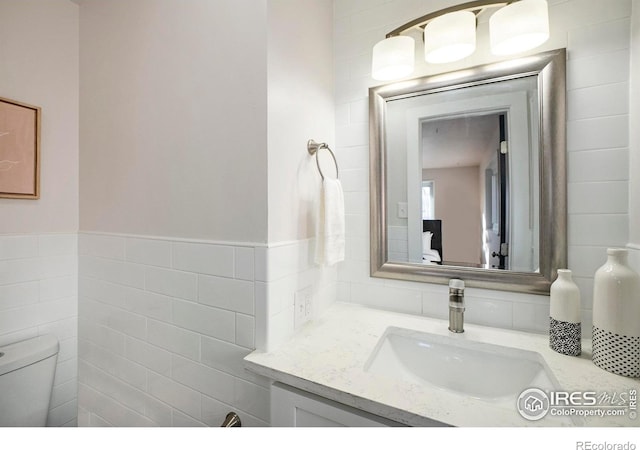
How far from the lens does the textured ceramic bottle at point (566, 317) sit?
0.79 meters

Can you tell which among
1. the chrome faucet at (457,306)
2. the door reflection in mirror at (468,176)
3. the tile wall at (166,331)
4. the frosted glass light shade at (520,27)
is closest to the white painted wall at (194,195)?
the tile wall at (166,331)

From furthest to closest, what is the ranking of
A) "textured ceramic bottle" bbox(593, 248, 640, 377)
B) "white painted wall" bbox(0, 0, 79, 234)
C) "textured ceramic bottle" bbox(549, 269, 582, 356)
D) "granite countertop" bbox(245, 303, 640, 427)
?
"white painted wall" bbox(0, 0, 79, 234)
"textured ceramic bottle" bbox(549, 269, 582, 356)
"textured ceramic bottle" bbox(593, 248, 640, 377)
"granite countertop" bbox(245, 303, 640, 427)

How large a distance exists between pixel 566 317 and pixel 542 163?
19.3 inches

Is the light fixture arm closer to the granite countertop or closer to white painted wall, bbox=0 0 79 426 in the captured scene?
the granite countertop

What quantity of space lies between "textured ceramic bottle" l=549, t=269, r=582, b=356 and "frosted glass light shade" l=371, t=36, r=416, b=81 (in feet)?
2.85

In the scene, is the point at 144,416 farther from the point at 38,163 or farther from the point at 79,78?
the point at 79,78

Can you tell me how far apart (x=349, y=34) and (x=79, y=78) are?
1289 millimetres

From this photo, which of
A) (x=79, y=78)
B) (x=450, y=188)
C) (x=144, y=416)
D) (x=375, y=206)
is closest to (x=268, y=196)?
(x=375, y=206)

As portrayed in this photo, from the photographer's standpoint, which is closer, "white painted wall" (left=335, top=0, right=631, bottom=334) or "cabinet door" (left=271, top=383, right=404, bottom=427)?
"cabinet door" (left=271, top=383, right=404, bottom=427)

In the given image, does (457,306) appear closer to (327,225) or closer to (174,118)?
(327,225)

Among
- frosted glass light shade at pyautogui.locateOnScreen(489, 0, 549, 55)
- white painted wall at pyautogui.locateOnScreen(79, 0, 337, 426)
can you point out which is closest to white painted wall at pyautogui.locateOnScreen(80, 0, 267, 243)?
white painted wall at pyautogui.locateOnScreen(79, 0, 337, 426)

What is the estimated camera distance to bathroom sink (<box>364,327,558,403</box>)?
0.80 metres

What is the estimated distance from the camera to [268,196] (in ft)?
2.68

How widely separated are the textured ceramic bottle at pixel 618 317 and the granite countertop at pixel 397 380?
0.11 ft
